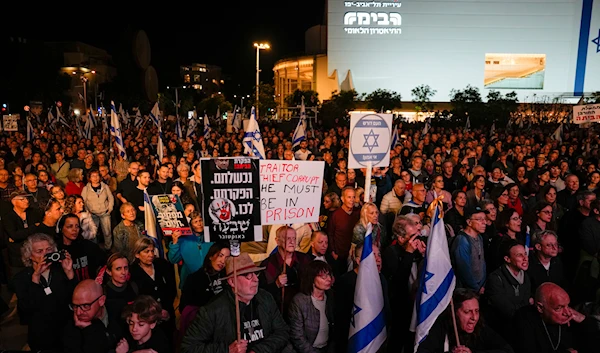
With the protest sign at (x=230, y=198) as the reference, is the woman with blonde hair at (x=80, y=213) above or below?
below

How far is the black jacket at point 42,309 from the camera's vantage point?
3967 millimetres

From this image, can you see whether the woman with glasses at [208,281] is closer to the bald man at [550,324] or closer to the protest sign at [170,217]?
the protest sign at [170,217]

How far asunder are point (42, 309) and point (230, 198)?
1865 millimetres

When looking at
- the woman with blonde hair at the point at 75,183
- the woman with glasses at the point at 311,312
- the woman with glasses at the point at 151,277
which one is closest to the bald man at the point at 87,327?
the woman with glasses at the point at 151,277

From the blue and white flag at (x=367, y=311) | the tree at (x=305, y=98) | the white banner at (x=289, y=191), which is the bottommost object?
the blue and white flag at (x=367, y=311)

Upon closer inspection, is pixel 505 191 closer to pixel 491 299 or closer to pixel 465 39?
pixel 491 299

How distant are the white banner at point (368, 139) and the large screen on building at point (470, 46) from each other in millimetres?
50710

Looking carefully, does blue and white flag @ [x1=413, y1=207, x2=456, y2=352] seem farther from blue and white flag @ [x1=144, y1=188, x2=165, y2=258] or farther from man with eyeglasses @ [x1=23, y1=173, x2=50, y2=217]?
man with eyeglasses @ [x1=23, y1=173, x2=50, y2=217]

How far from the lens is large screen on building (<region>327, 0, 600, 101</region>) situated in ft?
182

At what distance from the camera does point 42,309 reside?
13.2 feet

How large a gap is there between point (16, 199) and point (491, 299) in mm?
6015

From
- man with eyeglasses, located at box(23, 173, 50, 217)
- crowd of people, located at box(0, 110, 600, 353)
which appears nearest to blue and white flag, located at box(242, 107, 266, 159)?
crowd of people, located at box(0, 110, 600, 353)

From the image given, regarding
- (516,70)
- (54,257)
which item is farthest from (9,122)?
(516,70)

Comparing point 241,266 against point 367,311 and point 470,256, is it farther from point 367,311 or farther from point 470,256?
point 470,256
